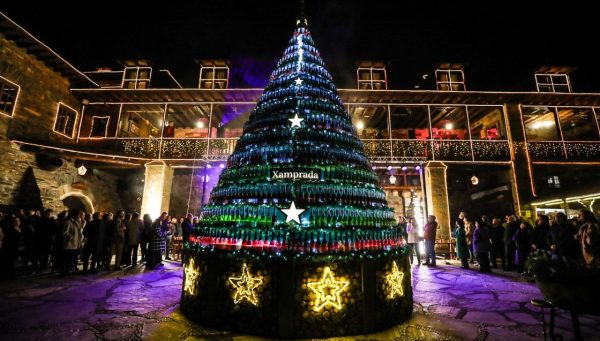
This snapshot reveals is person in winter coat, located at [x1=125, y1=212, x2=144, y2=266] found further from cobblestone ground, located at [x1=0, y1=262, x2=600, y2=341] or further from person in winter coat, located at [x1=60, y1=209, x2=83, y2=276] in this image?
cobblestone ground, located at [x1=0, y1=262, x2=600, y2=341]

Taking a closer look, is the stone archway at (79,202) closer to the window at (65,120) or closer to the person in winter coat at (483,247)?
the window at (65,120)

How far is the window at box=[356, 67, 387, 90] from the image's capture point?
50.4 feet

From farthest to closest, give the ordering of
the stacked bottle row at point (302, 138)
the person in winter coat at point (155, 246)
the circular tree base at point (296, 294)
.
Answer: the person in winter coat at point (155, 246), the stacked bottle row at point (302, 138), the circular tree base at point (296, 294)

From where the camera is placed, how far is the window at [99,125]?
51.3ft

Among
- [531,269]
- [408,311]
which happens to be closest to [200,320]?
[408,311]

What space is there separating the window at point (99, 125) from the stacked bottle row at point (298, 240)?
16.0 m

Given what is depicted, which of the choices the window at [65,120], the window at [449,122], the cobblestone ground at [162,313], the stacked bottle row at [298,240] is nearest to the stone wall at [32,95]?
the window at [65,120]

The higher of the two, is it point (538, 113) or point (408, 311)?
point (538, 113)

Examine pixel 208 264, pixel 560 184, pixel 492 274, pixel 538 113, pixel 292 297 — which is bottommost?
pixel 492 274

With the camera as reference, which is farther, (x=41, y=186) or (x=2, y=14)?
(x=41, y=186)

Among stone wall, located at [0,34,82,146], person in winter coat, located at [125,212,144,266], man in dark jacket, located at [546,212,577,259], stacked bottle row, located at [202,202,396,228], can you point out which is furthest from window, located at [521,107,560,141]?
stone wall, located at [0,34,82,146]

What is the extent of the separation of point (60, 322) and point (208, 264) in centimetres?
213

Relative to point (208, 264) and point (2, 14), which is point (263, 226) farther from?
point (2, 14)

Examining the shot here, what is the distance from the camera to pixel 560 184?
15328 mm
